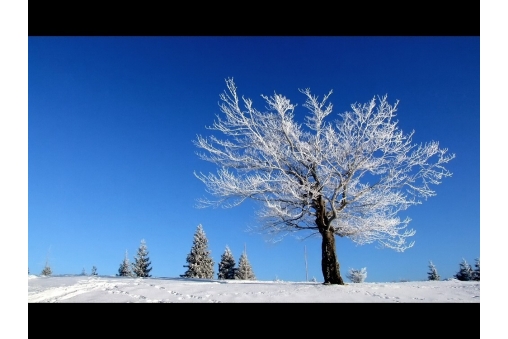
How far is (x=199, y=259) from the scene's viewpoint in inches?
827

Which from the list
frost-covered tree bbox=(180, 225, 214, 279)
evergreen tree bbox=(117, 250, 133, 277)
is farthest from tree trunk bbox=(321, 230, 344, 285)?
evergreen tree bbox=(117, 250, 133, 277)

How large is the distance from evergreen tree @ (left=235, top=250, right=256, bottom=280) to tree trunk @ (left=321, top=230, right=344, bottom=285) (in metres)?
18.9

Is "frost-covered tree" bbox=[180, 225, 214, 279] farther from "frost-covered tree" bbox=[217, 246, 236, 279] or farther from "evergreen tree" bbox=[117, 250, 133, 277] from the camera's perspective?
"evergreen tree" bbox=[117, 250, 133, 277]

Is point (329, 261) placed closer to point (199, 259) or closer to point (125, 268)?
point (199, 259)

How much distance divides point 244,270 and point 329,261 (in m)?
19.4

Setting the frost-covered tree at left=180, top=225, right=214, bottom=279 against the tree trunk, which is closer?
the tree trunk

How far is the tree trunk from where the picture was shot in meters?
5.75

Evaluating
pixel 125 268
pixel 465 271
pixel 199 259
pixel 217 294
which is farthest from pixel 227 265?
pixel 217 294

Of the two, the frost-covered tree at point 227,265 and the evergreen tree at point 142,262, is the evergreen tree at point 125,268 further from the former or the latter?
the frost-covered tree at point 227,265

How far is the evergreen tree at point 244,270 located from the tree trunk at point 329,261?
745 inches

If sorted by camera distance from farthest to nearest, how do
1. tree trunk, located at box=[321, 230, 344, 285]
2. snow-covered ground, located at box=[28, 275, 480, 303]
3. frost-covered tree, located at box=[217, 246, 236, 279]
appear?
1. frost-covered tree, located at box=[217, 246, 236, 279]
2. tree trunk, located at box=[321, 230, 344, 285]
3. snow-covered ground, located at box=[28, 275, 480, 303]

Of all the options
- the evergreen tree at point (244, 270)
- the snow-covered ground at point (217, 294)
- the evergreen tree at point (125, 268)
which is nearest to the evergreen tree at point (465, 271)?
the evergreen tree at point (244, 270)
